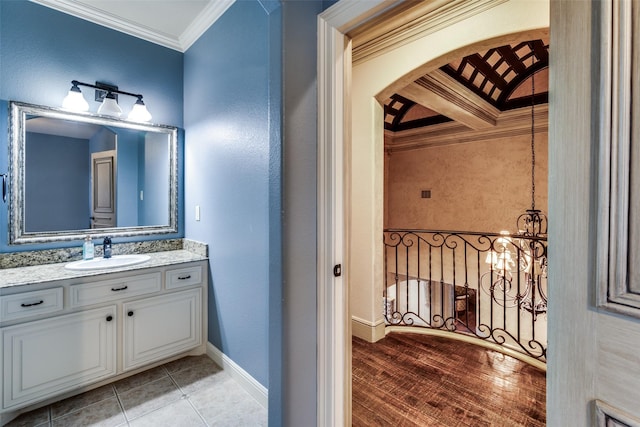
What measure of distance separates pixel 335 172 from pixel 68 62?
233cm

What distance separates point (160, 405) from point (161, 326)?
529 mm

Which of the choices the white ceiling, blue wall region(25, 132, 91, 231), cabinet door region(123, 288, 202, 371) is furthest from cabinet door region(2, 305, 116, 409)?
the white ceiling

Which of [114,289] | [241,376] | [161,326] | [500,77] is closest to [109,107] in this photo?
[114,289]

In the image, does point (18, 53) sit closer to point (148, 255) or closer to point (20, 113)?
point (20, 113)

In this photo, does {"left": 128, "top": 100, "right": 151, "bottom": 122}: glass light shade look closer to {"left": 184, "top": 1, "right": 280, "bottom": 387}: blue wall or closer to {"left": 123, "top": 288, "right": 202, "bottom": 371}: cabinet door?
{"left": 184, "top": 1, "right": 280, "bottom": 387}: blue wall

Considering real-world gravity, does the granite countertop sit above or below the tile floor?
above

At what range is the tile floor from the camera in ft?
5.61

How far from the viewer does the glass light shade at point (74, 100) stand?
2.08 metres

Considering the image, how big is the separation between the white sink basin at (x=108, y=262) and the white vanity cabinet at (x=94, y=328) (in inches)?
4.9

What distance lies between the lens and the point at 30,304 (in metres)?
1.67

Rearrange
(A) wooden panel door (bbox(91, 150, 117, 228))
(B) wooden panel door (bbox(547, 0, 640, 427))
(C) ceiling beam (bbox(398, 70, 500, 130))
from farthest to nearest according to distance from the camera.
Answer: (C) ceiling beam (bbox(398, 70, 500, 130)) → (A) wooden panel door (bbox(91, 150, 117, 228)) → (B) wooden panel door (bbox(547, 0, 640, 427))

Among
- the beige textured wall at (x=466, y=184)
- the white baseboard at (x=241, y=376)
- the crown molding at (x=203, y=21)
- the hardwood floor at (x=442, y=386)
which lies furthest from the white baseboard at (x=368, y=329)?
the beige textured wall at (x=466, y=184)

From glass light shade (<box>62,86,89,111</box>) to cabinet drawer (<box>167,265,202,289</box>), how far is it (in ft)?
4.54

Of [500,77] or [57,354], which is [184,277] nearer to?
[57,354]
